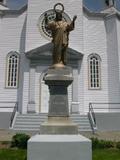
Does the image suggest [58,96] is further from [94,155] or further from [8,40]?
[8,40]

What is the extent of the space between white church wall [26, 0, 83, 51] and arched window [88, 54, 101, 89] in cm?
165

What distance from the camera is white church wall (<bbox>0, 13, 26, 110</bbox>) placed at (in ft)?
76.7

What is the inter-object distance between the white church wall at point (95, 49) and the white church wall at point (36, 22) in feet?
3.59

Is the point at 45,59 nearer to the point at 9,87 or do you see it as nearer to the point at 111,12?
the point at 9,87

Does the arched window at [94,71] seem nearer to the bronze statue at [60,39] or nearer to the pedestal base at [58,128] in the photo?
A: the bronze statue at [60,39]

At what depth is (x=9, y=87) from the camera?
23.4 metres

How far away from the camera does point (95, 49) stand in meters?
24.4

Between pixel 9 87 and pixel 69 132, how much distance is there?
52.4 feet

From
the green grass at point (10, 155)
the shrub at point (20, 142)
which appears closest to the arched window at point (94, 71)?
the shrub at point (20, 142)

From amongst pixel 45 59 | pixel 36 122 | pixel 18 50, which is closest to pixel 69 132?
pixel 36 122

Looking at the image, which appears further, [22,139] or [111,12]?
[111,12]

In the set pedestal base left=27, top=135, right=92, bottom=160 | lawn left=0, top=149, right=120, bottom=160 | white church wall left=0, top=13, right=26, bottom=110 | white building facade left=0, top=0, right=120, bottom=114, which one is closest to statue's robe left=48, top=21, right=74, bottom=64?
pedestal base left=27, top=135, right=92, bottom=160

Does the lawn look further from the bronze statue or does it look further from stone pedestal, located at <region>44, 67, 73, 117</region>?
the bronze statue

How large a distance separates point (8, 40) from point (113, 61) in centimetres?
863
